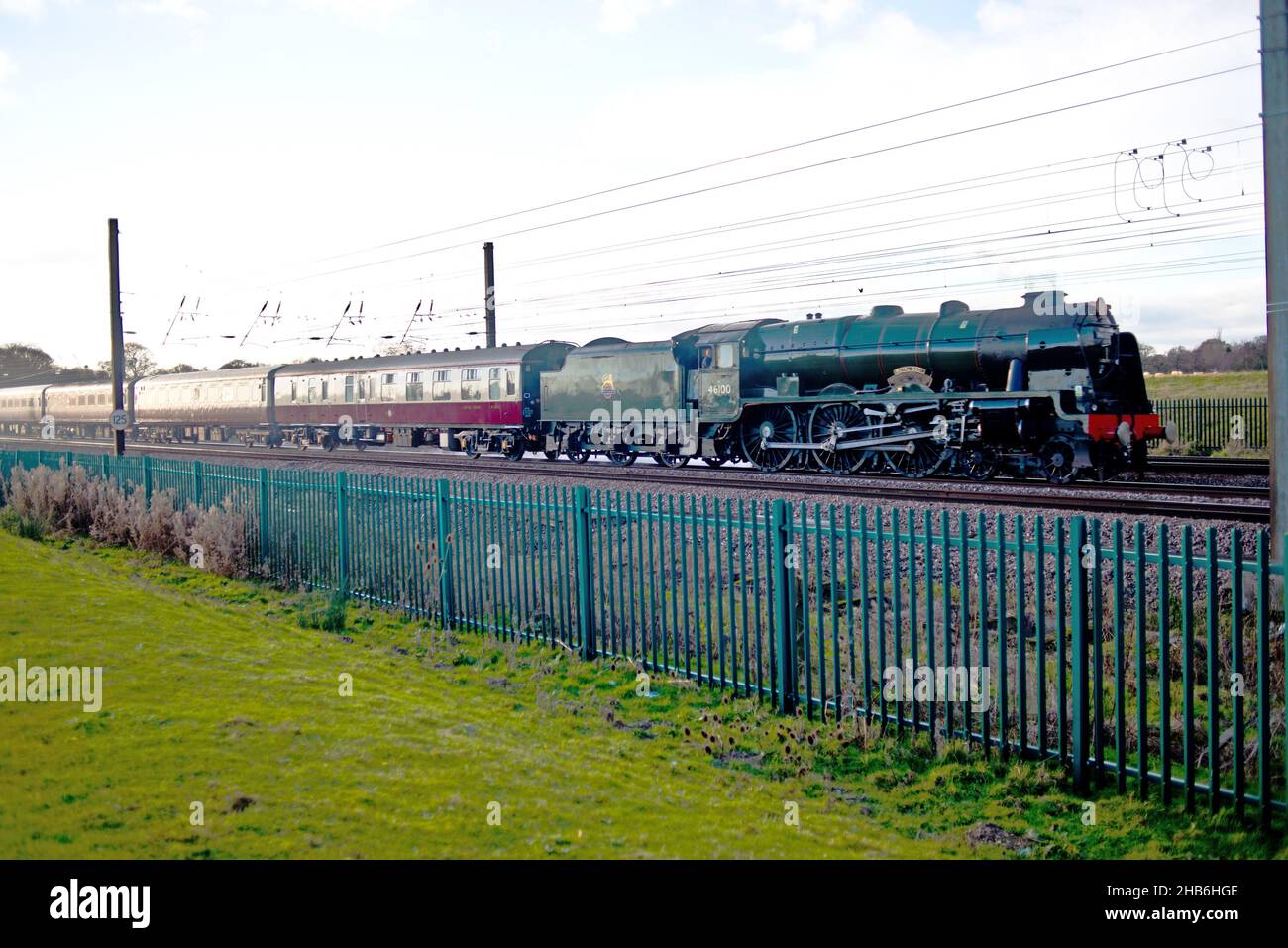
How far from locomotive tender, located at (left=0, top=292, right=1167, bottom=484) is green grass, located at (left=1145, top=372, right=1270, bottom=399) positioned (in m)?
27.9

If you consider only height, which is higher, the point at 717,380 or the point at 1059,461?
the point at 717,380

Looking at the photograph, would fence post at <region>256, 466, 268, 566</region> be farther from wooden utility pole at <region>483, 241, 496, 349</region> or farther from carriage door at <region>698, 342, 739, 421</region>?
wooden utility pole at <region>483, 241, 496, 349</region>

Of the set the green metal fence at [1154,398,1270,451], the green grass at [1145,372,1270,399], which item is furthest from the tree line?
the green metal fence at [1154,398,1270,451]

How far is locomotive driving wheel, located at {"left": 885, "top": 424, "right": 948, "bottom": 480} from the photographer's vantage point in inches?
719

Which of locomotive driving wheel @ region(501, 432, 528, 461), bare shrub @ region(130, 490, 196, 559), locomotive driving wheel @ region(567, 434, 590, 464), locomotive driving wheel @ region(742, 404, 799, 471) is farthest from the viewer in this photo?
locomotive driving wheel @ region(501, 432, 528, 461)

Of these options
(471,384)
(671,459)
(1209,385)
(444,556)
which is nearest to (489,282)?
(471,384)

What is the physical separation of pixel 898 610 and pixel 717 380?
1560cm

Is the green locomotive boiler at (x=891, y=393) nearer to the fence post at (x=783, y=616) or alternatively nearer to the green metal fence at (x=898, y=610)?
the green metal fence at (x=898, y=610)

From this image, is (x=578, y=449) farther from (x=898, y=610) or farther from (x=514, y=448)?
(x=898, y=610)

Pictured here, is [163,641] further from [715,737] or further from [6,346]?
[6,346]

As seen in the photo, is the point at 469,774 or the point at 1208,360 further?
the point at 1208,360

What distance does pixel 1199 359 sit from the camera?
5850cm

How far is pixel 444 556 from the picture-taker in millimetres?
9977
